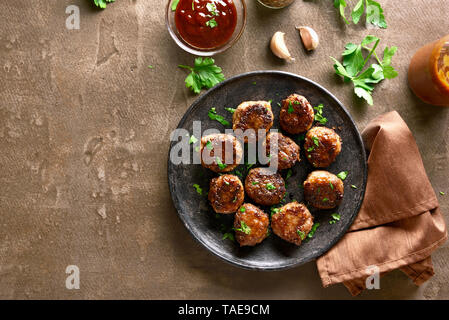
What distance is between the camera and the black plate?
301 cm

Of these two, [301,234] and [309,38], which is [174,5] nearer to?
[309,38]

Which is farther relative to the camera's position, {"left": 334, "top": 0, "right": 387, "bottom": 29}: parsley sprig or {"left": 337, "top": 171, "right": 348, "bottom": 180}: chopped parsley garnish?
{"left": 334, "top": 0, "right": 387, "bottom": 29}: parsley sprig

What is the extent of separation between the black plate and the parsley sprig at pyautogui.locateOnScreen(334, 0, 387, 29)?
2.44ft

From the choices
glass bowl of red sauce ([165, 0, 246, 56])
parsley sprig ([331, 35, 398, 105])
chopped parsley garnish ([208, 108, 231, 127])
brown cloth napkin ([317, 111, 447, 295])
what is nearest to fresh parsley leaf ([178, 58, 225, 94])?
glass bowl of red sauce ([165, 0, 246, 56])

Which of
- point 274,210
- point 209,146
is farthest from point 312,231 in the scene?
point 209,146

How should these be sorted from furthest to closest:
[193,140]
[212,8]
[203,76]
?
[203,76] → [193,140] → [212,8]

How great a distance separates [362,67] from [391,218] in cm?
127

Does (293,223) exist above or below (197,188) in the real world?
below

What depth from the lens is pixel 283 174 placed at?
305cm

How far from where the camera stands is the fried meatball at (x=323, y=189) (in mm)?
2926

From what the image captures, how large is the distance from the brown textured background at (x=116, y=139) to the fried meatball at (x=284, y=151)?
0.65m

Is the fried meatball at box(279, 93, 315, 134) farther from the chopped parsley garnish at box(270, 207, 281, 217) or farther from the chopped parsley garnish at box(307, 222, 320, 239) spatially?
the chopped parsley garnish at box(307, 222, 320, 239)

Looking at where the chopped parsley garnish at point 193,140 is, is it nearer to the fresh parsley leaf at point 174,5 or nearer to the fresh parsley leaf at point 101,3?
the fresh parsley leaf at point 174,5

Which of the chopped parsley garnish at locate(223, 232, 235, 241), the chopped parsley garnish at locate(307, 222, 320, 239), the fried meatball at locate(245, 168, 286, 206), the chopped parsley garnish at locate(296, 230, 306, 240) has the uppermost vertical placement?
the fried meatball at locate(245, 168, 286, 206)
